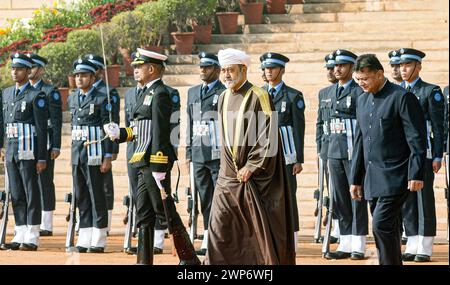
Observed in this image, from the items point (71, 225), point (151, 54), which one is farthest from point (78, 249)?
point (151, 54)

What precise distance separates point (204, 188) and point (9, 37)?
8.87 m

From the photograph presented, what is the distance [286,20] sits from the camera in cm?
2480

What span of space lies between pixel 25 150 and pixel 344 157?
3.73 meters

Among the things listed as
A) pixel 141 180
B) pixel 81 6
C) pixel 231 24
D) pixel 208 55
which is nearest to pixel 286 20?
pixel 231 24

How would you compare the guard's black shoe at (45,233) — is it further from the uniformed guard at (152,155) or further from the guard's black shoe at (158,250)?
the uniformed guard at (152,155)

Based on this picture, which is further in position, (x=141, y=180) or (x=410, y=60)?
Result: (x=410, y=60)

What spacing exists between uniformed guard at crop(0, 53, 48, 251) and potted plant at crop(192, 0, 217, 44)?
6.54 meters

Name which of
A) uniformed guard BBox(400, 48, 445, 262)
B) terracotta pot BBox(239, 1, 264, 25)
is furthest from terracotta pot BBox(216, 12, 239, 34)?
uniformed guard BBox(400, 48, 445, 262)

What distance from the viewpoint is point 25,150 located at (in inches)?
701

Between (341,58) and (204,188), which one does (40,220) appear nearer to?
(204,188)

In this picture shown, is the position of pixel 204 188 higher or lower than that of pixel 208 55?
lower

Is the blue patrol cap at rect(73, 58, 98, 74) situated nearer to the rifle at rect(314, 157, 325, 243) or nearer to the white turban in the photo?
the rifle at rect(314, 157, 325, 243)

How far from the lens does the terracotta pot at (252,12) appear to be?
24.8 meters

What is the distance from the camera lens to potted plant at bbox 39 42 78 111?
22531 millimetres
